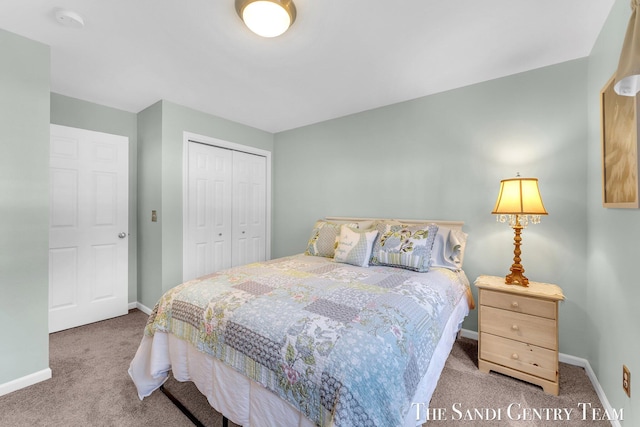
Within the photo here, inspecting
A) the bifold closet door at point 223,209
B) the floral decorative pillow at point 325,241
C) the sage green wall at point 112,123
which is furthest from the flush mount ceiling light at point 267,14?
the sage green wall at point 112,123

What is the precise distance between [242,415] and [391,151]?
2.65m

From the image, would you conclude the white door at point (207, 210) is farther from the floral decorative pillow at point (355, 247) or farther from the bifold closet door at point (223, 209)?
the floral decorative pillow at point (355, 247)

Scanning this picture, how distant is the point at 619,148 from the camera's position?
57.4 inches

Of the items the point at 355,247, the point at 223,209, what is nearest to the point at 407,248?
the point at 355,247

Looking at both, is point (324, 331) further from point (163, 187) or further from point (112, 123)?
point (112, 123)

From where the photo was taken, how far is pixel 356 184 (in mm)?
3268

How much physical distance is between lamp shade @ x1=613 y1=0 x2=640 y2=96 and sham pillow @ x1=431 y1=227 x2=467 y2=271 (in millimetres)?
1475

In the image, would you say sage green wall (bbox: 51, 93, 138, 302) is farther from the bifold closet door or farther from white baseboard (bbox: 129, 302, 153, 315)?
the bifold closet door

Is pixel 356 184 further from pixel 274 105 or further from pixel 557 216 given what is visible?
pixel 557 216

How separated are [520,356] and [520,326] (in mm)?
208

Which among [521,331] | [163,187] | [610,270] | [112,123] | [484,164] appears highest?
[112,123]

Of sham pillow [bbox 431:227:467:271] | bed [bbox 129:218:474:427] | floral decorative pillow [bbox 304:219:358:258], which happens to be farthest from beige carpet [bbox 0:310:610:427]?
floral decorative pillow [bbox 304:219:358:258]

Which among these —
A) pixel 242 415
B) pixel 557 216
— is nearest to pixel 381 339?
pixel 242 415

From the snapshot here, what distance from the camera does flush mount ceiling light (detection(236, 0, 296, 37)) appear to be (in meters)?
1.45
